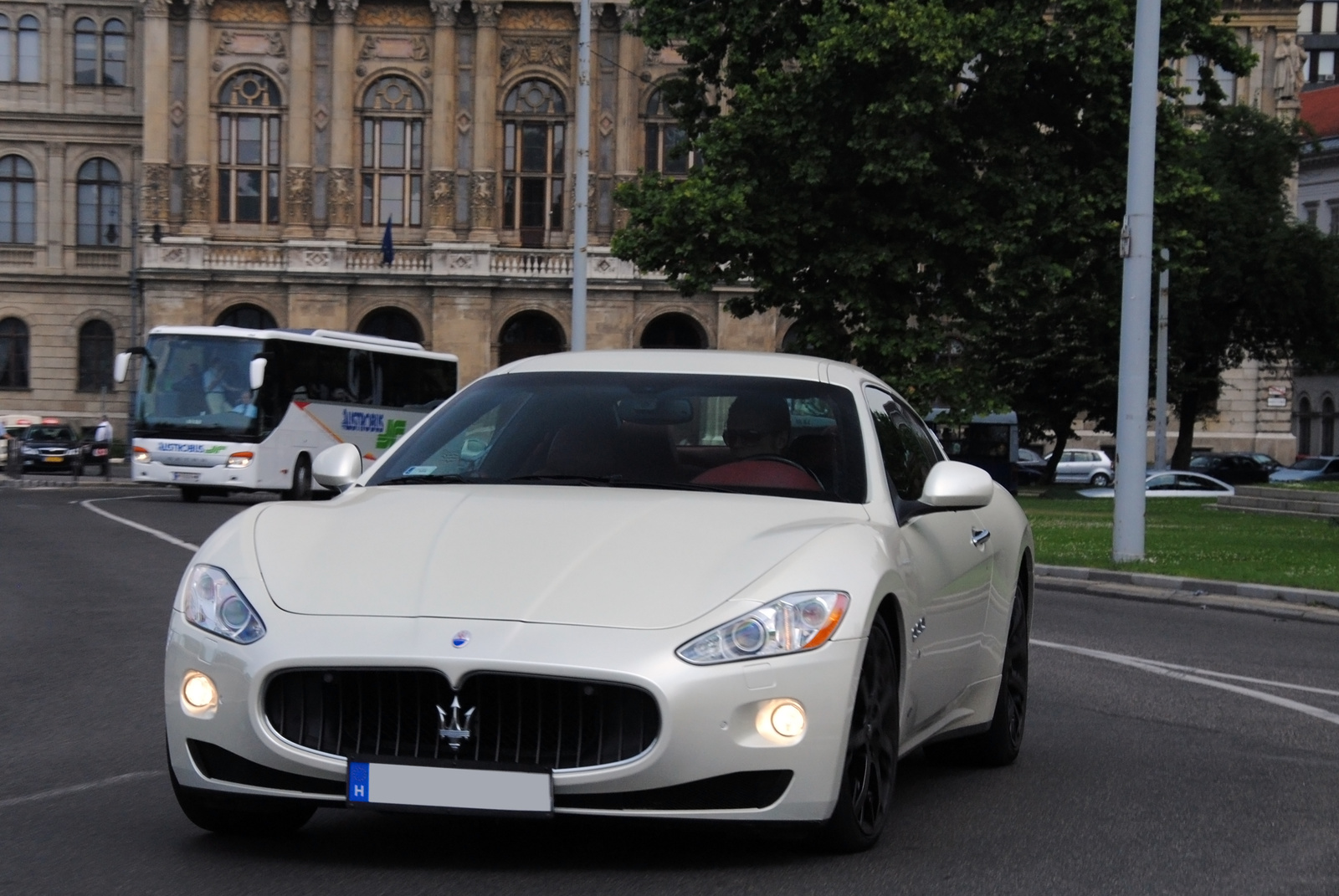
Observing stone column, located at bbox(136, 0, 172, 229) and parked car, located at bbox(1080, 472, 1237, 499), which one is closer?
parked car, located at bbox(1080, 472, 1237, 499)

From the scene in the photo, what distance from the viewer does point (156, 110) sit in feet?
222

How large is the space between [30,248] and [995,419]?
119 ft

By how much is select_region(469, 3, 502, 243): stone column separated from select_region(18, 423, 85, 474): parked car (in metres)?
17.5

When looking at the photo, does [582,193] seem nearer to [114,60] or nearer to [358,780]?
[358,780]

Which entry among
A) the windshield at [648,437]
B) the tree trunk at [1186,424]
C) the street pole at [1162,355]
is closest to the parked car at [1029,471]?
the tree trunk at [1186,424]

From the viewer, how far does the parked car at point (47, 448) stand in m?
54.8

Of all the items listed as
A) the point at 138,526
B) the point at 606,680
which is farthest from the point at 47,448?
the point at 606,680

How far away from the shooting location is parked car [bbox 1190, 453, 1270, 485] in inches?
2729

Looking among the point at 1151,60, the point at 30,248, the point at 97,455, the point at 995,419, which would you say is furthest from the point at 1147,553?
the point at 30,248

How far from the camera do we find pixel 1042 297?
34781 millimetres

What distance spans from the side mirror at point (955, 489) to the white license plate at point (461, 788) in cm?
190

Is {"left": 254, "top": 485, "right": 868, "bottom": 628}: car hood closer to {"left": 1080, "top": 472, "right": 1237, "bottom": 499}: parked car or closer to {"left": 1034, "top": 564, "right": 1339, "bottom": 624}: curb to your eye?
{"left": 1034, "top": 564, "right": 1339, "bottom": 624}: curb

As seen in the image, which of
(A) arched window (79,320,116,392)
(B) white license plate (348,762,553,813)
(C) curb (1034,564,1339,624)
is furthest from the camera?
(A) arched window (79,320,116,392)

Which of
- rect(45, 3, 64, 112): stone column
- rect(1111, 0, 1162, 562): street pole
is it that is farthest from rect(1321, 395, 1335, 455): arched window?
rect(1111, 0, 1162, 562): street pole
